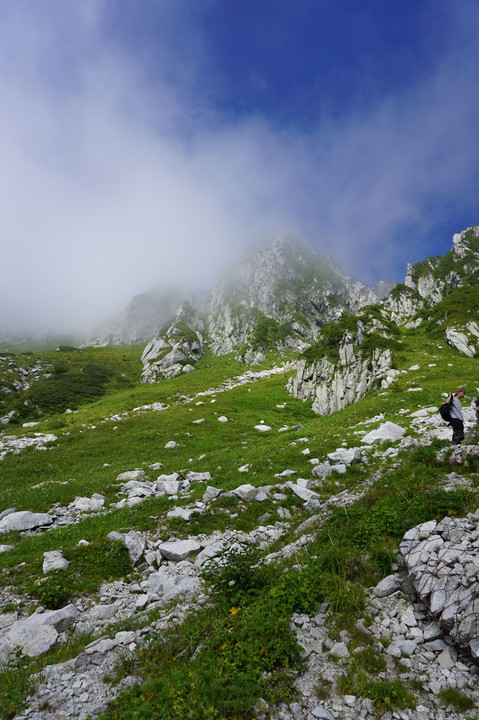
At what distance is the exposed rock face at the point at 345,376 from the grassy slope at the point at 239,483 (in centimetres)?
284

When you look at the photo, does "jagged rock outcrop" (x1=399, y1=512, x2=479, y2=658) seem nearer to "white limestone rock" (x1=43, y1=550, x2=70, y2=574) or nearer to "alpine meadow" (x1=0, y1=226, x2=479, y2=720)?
"alpine meadow" (x1=0, y1=226, x2=479, y2=720)

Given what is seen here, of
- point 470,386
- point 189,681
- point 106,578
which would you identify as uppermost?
point 470,386

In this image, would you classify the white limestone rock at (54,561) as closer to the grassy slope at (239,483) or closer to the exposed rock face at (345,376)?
the grassy slope at (239,483)

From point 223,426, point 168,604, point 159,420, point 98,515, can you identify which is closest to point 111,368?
point 159,420

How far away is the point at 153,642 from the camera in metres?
6.75

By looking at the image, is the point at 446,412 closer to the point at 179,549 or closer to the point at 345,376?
the point at 179,549

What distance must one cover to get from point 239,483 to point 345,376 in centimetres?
3389

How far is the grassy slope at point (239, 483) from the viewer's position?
271 inches

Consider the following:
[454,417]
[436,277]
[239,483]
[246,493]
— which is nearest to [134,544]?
[246,493]

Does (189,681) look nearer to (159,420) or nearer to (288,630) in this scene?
(288,630)

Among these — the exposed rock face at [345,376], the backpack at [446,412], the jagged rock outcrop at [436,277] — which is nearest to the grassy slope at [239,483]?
the backpack at [446,412]

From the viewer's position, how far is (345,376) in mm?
46094

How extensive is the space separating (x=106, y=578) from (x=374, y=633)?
8.62 meters

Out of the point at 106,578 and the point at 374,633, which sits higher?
the point at 374,633
